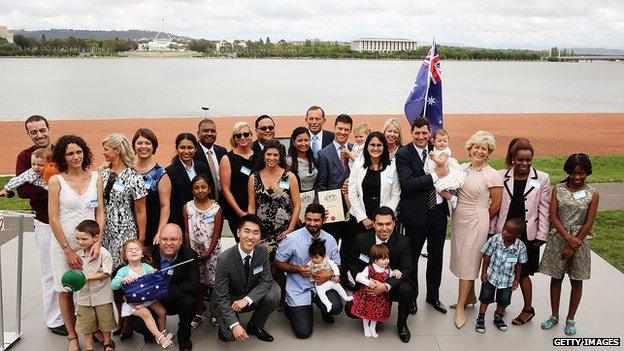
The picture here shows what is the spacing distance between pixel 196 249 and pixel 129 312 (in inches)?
36.5

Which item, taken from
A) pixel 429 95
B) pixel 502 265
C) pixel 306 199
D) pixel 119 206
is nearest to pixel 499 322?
pixel 502 265

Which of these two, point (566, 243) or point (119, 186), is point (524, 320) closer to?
point (566, 243)

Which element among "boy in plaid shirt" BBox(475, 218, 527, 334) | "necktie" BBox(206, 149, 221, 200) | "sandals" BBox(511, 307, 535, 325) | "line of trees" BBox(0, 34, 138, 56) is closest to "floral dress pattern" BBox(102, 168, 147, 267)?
"necktie" BBox(206, 149, 221, 200)

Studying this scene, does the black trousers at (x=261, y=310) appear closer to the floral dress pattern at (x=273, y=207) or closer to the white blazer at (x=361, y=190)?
the floral dress pattern at (x=273, y=207)

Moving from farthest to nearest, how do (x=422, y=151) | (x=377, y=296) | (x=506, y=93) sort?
1. (x=506, y=93)
2. (x=422, y=151)
3. (x=377, y=296)

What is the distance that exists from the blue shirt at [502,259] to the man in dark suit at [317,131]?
2310mm

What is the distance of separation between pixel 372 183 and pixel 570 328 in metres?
2.40

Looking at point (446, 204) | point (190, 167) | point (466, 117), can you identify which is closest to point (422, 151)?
point (446, 204)

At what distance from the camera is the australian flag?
25.2 ft

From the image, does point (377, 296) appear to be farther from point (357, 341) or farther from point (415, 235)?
point (415, 235)

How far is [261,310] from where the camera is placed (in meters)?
5.29

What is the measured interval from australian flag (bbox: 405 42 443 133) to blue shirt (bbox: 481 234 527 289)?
8.81 feet

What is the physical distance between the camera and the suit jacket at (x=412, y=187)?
5609 mm

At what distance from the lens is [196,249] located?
5.59 m
